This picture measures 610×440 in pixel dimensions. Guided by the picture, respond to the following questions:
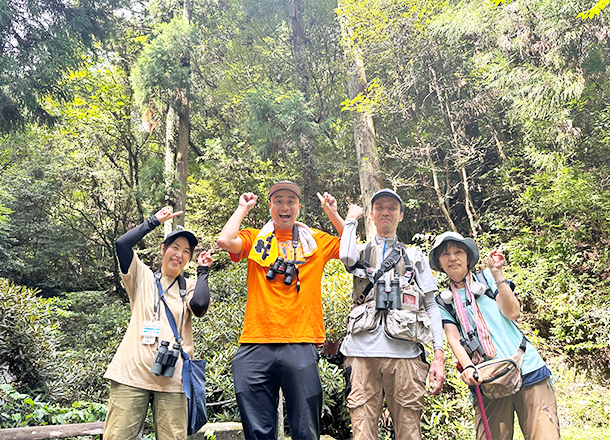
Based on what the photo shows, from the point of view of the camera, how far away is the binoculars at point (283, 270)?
8.20 ft

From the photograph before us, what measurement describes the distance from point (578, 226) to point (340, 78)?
9.71 m

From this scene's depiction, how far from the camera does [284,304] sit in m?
2.49

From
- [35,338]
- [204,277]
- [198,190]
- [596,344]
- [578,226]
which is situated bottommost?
[596,344]

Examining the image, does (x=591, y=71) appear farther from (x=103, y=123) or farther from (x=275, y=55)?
(x=103, y=123)

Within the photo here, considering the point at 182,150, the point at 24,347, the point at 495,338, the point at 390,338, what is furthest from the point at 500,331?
the point at 182,150

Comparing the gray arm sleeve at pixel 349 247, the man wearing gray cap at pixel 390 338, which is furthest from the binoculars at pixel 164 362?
the gray arm sleeve at pixel 349 247

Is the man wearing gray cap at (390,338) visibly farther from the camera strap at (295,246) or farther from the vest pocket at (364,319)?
the camera strap at (295,246)

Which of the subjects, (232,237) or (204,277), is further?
Answer: (204,277)

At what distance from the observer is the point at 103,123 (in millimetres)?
13750

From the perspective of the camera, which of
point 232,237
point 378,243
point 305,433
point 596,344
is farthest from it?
point 596,344

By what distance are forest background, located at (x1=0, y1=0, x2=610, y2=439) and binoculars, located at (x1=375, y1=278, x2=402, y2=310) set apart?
1841 millimetres

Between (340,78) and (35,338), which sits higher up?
(340,78)

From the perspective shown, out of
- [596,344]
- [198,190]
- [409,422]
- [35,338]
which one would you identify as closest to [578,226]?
[596,344]

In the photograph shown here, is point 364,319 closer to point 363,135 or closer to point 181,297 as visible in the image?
point 181,297
